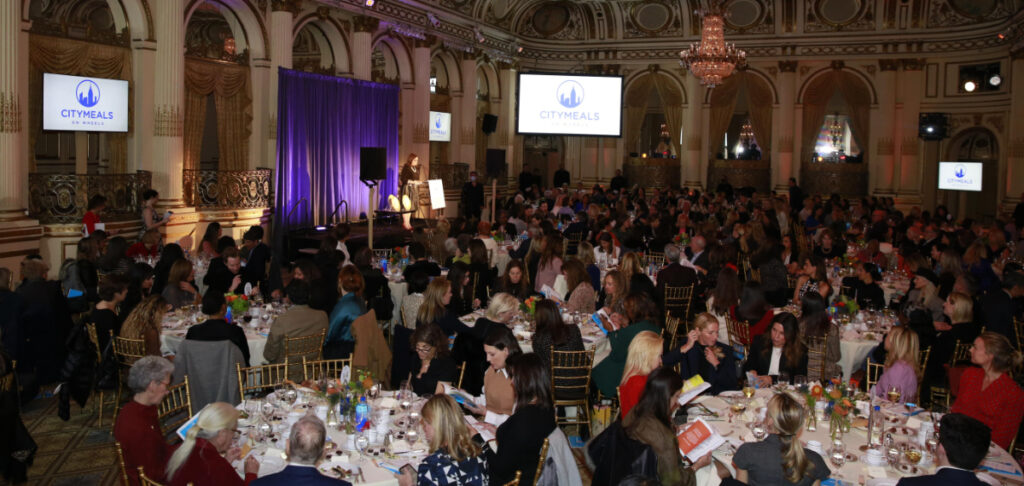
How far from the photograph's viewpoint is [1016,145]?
1809 centimetres

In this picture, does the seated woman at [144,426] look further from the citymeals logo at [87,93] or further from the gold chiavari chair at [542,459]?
the citymeals logo at [87,93]

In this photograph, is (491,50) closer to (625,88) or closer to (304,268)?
(625,88)

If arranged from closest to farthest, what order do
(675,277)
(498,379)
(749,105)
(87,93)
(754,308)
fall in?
(498,379), (754,308), (675,277), (87,93), (749,105)

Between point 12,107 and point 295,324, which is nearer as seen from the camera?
point 295,324

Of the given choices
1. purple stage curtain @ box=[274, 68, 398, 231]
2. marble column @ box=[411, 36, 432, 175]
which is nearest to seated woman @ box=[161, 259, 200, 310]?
purple stage curtain @ box=[274, 68, 398, 231]

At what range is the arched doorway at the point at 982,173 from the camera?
20.6 metres

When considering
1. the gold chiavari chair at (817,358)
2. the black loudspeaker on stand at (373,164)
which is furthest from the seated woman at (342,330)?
the black loudspeaker on stand at (373,164)

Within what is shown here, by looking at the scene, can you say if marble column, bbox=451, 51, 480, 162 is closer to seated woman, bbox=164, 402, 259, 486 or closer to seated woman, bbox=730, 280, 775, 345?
seated woman, bbox=730, 280, 775, 345

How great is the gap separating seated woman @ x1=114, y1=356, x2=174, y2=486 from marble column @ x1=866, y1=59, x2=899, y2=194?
20.7 m

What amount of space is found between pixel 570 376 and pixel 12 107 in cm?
785

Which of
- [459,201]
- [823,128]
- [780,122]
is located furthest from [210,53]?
[823,128]

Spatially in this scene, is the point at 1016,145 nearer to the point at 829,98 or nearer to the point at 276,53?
the point at 829,98

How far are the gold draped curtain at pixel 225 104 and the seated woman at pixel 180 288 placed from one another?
7.41 meters

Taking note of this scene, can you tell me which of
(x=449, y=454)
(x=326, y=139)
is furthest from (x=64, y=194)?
(x=449, y=454)
